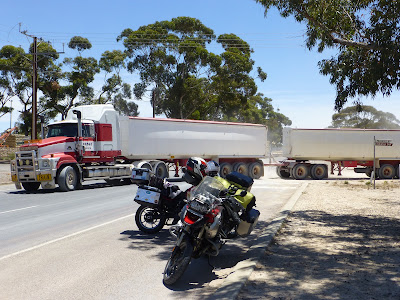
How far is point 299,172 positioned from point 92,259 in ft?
79.1

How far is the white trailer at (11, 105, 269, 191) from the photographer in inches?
721

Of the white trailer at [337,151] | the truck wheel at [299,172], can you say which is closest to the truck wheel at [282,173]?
the white trailer at [337,151]

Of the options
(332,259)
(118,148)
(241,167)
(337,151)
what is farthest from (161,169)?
(332,259)

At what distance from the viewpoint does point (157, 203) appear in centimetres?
849

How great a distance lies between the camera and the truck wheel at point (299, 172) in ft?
96.6

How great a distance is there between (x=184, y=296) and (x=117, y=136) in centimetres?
1665

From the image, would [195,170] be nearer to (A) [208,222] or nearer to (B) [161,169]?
(A) [208,222]

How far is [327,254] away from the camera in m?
6.90

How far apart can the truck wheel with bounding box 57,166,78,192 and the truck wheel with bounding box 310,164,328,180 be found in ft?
54.2

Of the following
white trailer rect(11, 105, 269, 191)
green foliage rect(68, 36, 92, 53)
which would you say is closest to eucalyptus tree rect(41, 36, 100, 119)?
green foliage rect(68, 36, 92, 53)

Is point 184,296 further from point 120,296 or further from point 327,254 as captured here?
point 327,254

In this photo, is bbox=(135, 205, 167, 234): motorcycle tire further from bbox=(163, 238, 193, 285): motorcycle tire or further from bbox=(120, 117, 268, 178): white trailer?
bbox=(120, 117, 268, 178): white trailer

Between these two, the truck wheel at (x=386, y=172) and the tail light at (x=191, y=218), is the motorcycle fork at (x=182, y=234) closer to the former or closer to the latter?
the tail light at (x=191, y=218)

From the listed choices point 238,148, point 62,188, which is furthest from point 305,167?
point 62,188
